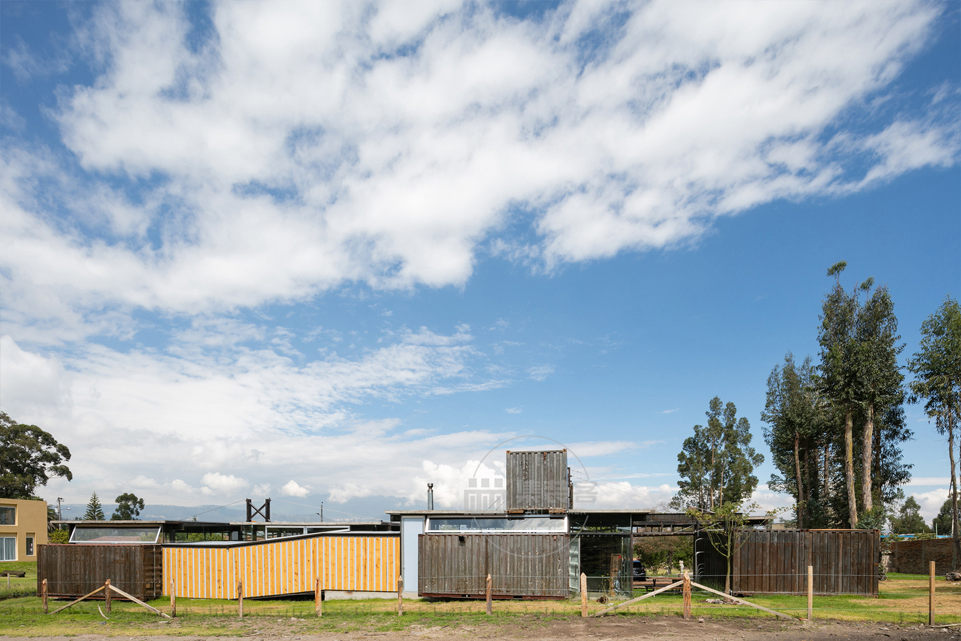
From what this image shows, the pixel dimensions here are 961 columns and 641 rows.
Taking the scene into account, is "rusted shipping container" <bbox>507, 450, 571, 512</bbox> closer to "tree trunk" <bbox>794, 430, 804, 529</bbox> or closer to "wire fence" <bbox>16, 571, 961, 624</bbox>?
"wire fence" <bbox>16, 571, 961, 624</bbox>

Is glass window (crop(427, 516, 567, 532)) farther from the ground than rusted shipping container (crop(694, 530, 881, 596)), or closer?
farther from the ground

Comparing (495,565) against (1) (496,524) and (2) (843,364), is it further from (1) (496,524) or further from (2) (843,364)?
(2) (843,364)

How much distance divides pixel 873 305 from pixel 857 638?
34106 mm

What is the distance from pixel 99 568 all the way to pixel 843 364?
4416 centimetres

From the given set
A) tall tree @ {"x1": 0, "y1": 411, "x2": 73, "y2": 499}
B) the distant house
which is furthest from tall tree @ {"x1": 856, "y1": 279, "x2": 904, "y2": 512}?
tall tree @ {"x1": 0, "y1": 411, "x2": 73, "y2": 499}

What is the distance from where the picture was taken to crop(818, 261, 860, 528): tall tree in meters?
40.8

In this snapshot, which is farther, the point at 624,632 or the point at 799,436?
the point at 799,436

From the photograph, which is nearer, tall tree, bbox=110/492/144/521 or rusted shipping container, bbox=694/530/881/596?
rusted shipping container, bbox=694/530/881/596

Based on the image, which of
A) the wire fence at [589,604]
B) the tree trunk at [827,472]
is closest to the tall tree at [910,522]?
the tree trunk at [827,472]

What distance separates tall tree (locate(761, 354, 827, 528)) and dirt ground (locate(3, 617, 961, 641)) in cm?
3104

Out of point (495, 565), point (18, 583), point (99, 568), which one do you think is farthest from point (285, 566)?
point (18, 583)

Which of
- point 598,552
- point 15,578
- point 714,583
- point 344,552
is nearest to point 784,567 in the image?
point 714,583

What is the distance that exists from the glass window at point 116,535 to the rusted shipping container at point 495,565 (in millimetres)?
12792

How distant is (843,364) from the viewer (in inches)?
1615
